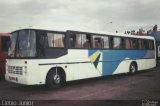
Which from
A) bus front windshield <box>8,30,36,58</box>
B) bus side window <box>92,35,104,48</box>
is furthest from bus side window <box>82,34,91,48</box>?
bus front windshield <box>8,30,36,58</box>

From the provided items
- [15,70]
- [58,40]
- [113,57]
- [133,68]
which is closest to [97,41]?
[113,57]

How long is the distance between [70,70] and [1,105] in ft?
15.3

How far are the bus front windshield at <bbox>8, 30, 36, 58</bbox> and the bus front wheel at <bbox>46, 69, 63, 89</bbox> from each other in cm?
132

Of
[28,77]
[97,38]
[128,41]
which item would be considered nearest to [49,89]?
[28,77]

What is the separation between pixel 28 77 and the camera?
1098 centimetres

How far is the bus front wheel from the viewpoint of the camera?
1178cm

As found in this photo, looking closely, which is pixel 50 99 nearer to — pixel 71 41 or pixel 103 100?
pixel 103 100

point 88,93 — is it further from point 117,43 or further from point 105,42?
point 117,43

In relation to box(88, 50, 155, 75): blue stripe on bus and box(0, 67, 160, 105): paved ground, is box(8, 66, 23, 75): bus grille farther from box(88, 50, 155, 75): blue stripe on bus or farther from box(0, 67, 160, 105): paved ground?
box(88, 50, 155, 75): blue stripe on bus

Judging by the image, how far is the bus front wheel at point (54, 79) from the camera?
1178 cm

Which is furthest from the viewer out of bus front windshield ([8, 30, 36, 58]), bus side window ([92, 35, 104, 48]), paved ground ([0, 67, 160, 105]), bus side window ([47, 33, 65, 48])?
bus side window ([92, 35, 104, 48])

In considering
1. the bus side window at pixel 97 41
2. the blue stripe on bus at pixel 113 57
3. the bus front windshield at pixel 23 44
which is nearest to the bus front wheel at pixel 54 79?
the bus front windshield at pixel 23 44

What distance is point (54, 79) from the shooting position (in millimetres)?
12031

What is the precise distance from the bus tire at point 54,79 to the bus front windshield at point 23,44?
1.31 m
